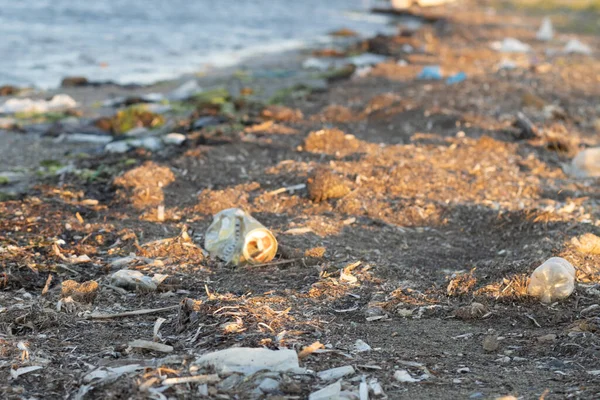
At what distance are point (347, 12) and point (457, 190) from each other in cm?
2891

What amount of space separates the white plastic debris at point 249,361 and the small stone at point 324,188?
10.6ft

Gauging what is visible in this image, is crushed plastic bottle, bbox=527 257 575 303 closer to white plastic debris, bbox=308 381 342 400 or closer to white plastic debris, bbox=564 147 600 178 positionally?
white plastic debris, bbox=308 381 342 400

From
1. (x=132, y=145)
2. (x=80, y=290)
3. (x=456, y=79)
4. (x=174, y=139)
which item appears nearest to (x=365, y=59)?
(x=456, y=79)

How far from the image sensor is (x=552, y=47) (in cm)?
1955

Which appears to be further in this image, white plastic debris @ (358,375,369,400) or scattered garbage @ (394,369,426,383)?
scattered garbage @ (394,369,426,383)

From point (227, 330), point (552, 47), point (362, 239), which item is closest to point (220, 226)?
point (362, 239)

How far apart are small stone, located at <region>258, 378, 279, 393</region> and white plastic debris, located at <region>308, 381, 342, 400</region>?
15cm

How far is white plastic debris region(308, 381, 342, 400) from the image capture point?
3287 millimetres

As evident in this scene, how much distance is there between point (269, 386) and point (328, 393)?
9.7 inches

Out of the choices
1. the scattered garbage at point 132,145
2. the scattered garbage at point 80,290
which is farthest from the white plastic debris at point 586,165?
the scattered garbage at point 80,290

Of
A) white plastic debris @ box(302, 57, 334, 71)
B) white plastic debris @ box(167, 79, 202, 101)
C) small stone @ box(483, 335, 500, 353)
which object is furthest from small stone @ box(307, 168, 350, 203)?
white plastic debris @ box(302, 57, 334, 71)

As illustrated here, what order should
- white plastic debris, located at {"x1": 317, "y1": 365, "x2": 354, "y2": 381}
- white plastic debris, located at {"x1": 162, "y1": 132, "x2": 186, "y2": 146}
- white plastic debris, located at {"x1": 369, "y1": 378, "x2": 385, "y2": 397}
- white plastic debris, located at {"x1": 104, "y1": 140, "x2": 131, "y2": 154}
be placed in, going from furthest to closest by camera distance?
white plastic debris, located at {"x1": 162, "y1": 132, "x2": 186, "y2": 146} → white plastic debris, located at {"x1": 104, "y1": 140, "x2": 131, "y2": 154} → white plastic debris, located at {"x1": 317, "y1": 365, "x2": 354, "y2": 381} → white plastic debris, located at {"x1": 369, "y1": 378, "x2": 385, "y2": 397}

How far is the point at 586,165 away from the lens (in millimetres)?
8039

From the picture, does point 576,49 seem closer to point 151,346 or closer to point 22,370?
point 151,346
